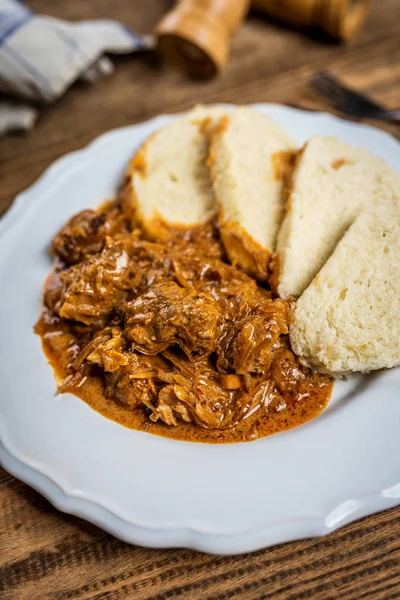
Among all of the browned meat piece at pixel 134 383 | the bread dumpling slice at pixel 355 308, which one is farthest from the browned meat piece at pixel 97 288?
the bread dumpling slice at pixel 355 308

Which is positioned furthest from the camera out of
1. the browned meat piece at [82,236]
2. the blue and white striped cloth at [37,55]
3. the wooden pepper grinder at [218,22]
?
the wooden pepper grinder at [218,22]

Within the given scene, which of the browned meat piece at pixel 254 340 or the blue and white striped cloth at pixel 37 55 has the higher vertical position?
the browned meat piece at pixel 254 340

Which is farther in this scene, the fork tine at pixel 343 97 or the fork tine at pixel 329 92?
the fork tine at pixel 329 92

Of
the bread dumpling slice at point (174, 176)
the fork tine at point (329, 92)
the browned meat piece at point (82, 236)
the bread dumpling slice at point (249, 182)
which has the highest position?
the fork tine at point (329, 92)

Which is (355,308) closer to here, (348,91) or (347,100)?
(347,100)

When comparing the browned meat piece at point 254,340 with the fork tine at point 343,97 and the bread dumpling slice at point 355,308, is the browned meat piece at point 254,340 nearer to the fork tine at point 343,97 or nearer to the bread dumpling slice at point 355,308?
the bread dumpling slice at point 355,308

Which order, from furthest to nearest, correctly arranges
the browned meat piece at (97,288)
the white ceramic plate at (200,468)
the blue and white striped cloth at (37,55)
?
the blue and white striped cloth at (37,55)
the browned meat piece at (97,288)
the white ceramic plate at (200,468)

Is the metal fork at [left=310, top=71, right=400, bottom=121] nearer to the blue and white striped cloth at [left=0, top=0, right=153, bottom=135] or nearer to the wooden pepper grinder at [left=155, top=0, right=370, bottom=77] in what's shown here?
the wooden pepper grinder at [left=155, top=0, right=370, bottom=77]
